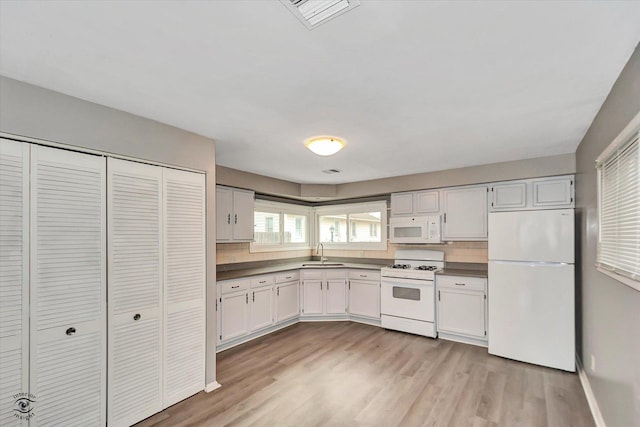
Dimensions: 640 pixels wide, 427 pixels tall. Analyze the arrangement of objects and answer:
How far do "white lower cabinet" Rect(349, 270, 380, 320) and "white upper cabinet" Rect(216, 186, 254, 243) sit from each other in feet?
6.22

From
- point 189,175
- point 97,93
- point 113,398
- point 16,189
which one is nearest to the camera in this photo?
point 16,189

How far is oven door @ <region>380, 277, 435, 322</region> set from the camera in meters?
4.37

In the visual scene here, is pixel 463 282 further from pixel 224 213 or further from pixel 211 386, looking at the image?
pixel 224 213

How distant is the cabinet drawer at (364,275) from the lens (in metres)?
5.01

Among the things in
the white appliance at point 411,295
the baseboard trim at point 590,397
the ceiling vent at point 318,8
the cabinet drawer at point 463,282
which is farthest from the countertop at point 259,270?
the ceiling vent at point 318,8

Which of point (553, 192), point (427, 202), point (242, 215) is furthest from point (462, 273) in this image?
point (242, 215)

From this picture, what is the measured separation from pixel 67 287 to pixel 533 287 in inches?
171

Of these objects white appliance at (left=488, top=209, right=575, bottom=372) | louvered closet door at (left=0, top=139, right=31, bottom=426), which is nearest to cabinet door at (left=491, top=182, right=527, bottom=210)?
white appliance at (left=488, top=209, right=575, bottom=372)

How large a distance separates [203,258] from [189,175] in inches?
30.9

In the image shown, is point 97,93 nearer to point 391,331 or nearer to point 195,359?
point 195,359

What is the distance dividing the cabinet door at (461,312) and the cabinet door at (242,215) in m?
2.93

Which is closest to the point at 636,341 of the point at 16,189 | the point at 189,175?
the point at 189,175

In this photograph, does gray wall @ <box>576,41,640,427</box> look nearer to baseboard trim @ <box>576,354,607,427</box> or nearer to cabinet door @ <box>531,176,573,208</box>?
baseboard trim @ <box>576,354,607,427</box>

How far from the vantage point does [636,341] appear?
1.60 m
